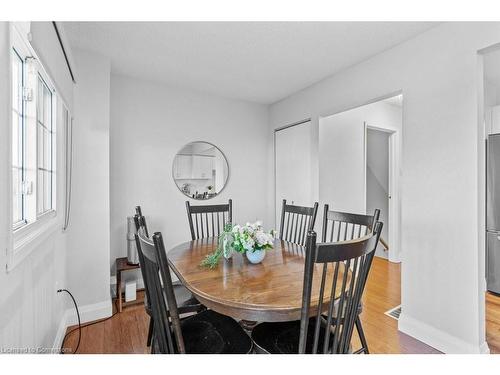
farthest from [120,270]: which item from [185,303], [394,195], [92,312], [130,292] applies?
[394,195]

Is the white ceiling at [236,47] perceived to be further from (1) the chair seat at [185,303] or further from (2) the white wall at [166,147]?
(1) the chair seat at [185,303]

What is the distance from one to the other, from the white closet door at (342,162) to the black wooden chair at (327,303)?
205 cm

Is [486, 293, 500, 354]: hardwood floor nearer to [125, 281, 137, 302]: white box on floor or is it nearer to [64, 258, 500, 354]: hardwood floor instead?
[64, 258, 500, 354]: hardwood floor

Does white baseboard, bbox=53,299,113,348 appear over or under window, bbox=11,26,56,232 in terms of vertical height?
under

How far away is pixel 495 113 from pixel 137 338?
14.8ft

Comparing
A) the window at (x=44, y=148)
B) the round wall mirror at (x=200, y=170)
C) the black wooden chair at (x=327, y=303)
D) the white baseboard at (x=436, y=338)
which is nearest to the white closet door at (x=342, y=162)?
the round wall mirror at (x=200, y=170)

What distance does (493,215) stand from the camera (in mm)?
2895

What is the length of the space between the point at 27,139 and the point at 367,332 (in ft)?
8.98

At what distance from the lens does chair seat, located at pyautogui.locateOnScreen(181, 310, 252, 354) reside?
3.92ft

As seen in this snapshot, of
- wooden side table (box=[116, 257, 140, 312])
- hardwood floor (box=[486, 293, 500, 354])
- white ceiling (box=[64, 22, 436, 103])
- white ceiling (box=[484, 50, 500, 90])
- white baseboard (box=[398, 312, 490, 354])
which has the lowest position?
hardwood floor (box=[486, 293, 500, 354])

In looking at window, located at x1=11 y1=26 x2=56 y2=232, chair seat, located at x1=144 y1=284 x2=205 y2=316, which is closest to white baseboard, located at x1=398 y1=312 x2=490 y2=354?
chair seat, located at x1=144 y1=284 x2=205 y2=316

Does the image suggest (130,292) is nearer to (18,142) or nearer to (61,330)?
(61,330)

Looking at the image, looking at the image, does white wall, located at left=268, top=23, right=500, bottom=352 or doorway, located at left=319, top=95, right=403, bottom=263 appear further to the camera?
doorway, located at left=319, top=95, right=403, bottom=263
